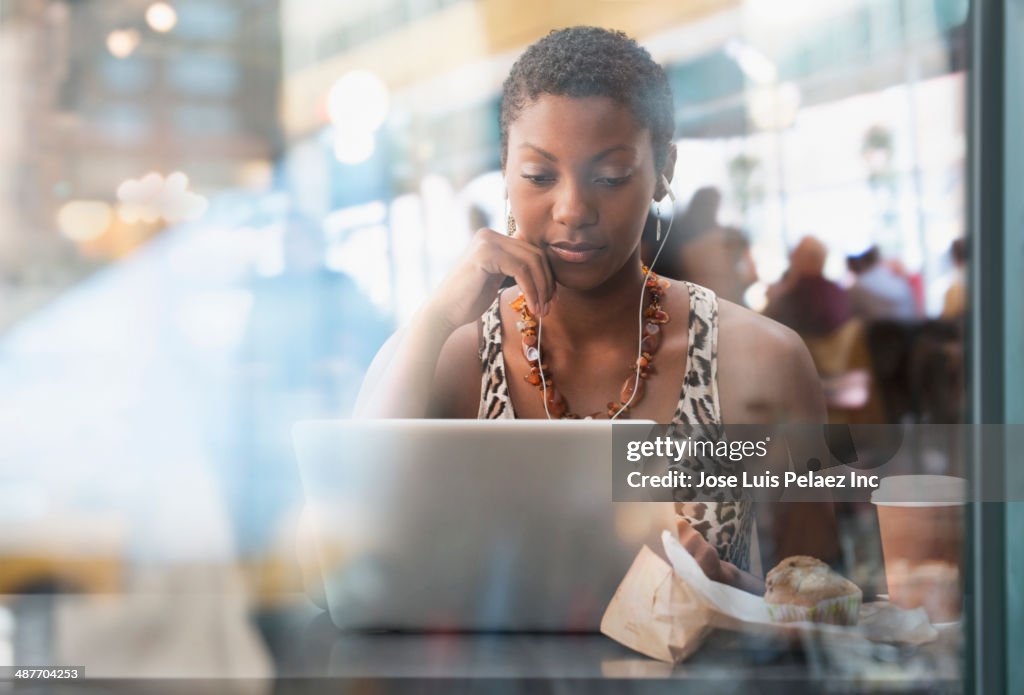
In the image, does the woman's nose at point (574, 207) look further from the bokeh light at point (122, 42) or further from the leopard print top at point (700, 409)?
the bokeh light at point (122, 42)

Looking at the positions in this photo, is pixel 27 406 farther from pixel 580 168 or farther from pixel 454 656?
pixel 580 168

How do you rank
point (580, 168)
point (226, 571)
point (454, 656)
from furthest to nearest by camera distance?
1. point (226, 571)
2. point (580, 168)
3. point (454, 656)

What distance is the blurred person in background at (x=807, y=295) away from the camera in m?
1.31

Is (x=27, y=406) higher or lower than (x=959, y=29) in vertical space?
lower

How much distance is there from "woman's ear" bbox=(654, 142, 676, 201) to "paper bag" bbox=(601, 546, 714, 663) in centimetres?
55

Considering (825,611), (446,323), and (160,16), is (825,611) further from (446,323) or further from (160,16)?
(160,16)

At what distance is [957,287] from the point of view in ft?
4.34

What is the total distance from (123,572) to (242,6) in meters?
0.90

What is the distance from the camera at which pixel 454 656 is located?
1.01 m

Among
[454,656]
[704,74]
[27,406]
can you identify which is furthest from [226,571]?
[704,74]

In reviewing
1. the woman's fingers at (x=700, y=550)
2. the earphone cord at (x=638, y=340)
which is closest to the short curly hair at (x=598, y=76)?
the earphone cord at (x=638, y=340)

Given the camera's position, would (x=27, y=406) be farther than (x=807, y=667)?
Yes

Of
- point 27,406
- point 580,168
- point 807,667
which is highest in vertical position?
point 580,168

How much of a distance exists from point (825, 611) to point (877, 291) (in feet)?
1.63
